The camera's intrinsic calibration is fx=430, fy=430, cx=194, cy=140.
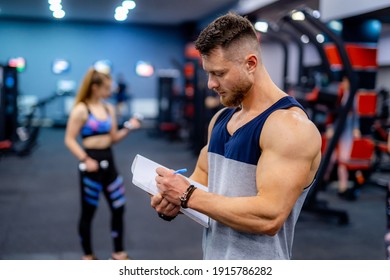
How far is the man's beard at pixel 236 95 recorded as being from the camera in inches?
48.1

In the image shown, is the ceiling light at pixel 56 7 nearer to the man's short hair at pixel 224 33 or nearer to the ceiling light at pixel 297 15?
the man's short hair at pixel 224 33

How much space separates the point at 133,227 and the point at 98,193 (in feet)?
3.50

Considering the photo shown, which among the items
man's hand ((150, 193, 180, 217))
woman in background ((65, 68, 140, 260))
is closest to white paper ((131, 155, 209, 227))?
man's hand ((150, 193, 180, 217))

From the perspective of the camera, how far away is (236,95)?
1.24 metres

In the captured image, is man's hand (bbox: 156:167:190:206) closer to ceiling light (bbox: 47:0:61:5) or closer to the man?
the man

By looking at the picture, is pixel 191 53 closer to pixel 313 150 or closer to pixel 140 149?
pixel 140 149

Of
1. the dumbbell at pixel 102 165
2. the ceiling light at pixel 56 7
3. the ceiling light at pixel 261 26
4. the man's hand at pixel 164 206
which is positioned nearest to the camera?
the man's hand at pixel 164 206

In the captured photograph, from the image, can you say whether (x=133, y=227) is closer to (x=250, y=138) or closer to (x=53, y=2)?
(x=53, y=2)

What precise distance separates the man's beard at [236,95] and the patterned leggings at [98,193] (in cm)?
169

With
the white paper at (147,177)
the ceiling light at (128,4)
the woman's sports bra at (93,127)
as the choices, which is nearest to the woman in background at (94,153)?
the woman's sports bra at (93,127)

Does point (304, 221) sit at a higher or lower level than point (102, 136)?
lower

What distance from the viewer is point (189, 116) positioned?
9.12 m
